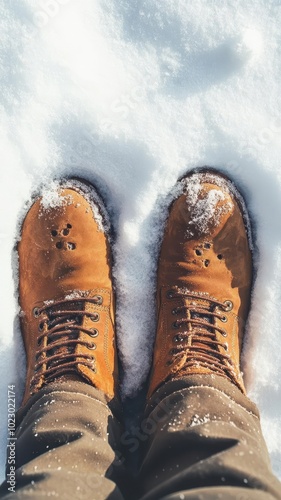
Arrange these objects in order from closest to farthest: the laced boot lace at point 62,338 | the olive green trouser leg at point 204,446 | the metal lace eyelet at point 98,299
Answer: the olive green trouser leg at point 204,446
the laced boot lace at point 62,338
the metal lace eyelet at point 98,299

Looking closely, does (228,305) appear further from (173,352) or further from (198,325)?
(173,352)

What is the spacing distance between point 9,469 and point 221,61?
3.69 feet

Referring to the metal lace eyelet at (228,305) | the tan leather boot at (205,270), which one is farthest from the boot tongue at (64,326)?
the metal lace eyelet at (228,305)

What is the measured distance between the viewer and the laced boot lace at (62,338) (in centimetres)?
119

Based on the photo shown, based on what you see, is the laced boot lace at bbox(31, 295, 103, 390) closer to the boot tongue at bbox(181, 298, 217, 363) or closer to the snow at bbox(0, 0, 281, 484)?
the snow at bbox(0, 0, 281, 484)

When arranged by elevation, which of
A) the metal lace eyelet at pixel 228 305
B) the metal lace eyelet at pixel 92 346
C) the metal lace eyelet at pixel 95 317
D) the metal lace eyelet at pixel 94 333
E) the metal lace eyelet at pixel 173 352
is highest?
the metal lace eyelet at pixel 228 305

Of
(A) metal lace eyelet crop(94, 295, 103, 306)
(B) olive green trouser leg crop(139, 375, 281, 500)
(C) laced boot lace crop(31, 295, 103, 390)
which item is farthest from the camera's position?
(A) metal lace eyelet crop(94, 295, 103, 306)

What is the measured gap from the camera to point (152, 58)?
1.35 m

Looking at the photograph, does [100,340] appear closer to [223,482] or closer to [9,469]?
[9,469]

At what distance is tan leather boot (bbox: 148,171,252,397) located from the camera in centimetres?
128

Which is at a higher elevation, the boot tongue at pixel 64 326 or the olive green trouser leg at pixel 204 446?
the boot tongue at pixel 64 326

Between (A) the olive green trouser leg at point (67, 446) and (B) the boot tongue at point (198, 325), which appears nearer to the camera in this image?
(A) the olive green trouser leg at point (67, 446)

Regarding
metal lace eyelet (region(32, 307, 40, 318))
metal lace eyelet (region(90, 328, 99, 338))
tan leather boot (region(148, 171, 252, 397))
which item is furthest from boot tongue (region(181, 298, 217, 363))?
metal lace eyelet (region(32, 307, 40, 318))
